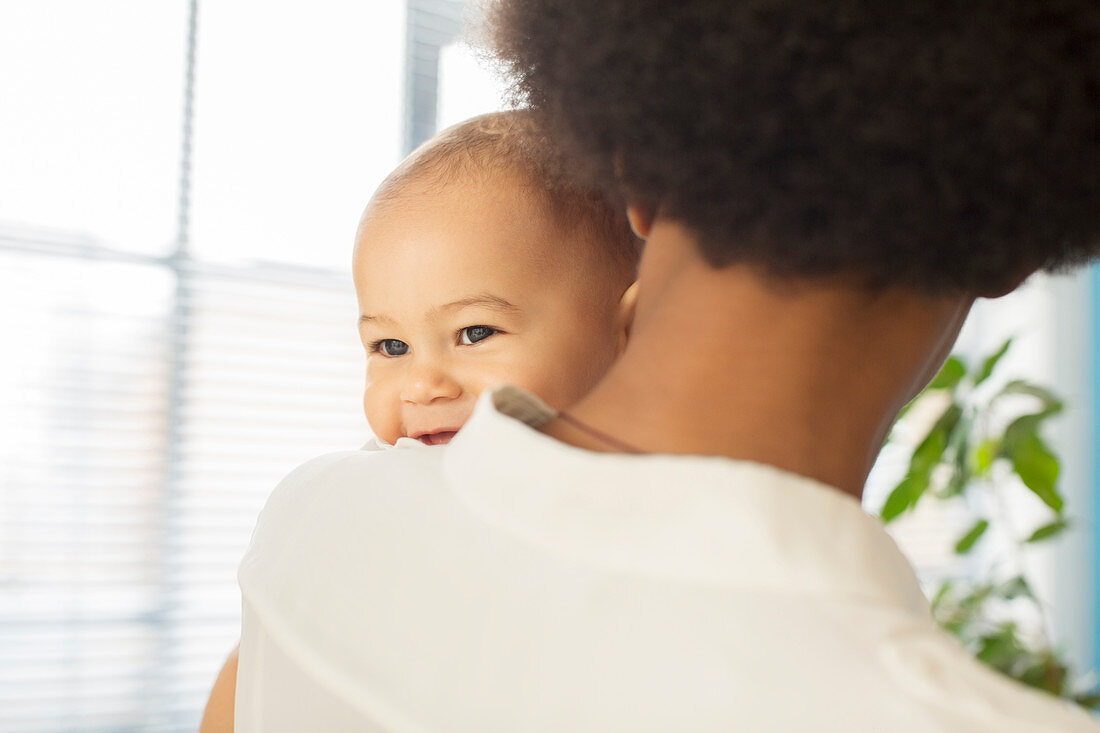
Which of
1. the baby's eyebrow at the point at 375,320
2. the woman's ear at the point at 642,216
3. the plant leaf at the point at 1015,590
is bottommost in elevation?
the plant leaf at the point at 1015,590

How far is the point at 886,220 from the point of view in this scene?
46cm

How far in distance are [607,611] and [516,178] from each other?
700mm

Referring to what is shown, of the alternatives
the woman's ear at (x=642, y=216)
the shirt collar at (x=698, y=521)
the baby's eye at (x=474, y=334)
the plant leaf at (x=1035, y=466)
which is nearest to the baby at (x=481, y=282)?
the baby's eye at (x=474, y=334)

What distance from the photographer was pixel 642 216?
57cm

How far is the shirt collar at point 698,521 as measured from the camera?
0.43 m

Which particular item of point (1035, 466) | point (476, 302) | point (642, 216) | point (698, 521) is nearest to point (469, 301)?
point (476, 302)

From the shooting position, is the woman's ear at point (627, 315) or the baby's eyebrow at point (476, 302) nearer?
the woman's ear at point (627, 315)

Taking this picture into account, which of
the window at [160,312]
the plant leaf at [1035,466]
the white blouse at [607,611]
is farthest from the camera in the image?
the window at [160,312]

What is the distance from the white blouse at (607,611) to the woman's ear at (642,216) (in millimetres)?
141

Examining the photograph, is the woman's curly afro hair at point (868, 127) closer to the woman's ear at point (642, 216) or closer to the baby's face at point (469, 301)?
the woman's ear at point (642, 216)

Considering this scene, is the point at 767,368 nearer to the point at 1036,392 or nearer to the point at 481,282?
the point at 481,282

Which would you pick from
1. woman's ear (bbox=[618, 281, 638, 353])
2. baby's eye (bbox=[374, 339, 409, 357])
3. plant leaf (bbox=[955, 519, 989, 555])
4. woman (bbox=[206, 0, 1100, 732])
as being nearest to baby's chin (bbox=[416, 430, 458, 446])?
baby's eye (bbox=[374, 339, 409, 357])

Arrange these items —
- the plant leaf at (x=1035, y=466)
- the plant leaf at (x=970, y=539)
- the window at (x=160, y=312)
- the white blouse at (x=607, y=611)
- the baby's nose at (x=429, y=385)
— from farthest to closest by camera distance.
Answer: the plant leaf at (x=970, y=539) < the window at (x=160, y=312) < the plant leaf at (x=1035, y=466) < the baby's nose at (x=429, y=385) < the white blouse at (x=607, y=611)

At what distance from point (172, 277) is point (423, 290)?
5.98ft
